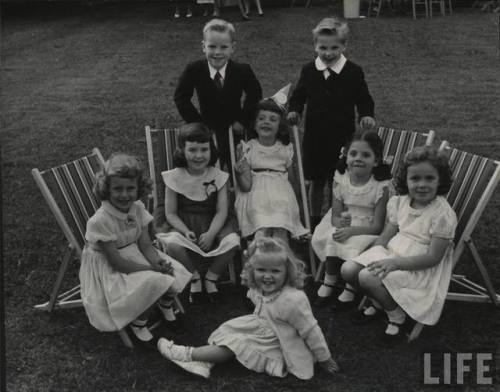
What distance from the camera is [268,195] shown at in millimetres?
4996

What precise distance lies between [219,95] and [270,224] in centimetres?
119

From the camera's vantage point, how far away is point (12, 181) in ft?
23.8

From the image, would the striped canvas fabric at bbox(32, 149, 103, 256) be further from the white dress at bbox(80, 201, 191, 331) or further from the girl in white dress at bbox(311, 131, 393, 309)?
the girl in white dress at bbox(311, 131, 393, 309)

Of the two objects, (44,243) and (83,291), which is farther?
(44,243)

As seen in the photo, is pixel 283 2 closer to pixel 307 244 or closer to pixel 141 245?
pixel 307 244

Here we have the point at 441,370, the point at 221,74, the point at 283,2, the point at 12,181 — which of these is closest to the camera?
the point at 441,370

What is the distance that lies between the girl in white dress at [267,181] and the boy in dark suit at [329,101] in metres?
0.25

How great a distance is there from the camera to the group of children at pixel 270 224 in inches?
150

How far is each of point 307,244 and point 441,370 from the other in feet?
6.44

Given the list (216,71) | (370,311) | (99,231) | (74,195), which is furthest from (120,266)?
(216,71)

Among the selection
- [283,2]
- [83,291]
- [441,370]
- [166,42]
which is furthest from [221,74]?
[283,2]

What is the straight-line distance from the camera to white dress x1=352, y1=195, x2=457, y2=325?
13.1 ft

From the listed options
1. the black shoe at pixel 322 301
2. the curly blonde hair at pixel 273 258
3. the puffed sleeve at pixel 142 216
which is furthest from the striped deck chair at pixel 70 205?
the black shoe at pixel 322 301

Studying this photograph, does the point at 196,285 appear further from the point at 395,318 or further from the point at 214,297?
the point at 395,318
